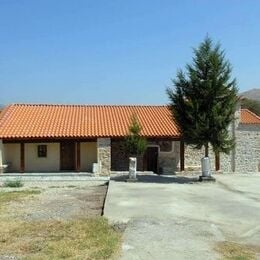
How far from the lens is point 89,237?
449 inches

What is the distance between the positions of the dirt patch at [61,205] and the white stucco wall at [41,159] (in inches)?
402

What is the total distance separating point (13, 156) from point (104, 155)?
630 cm

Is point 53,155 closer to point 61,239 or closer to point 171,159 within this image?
point 171,159

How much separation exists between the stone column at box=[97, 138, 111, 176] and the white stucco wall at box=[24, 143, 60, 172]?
3472 mm

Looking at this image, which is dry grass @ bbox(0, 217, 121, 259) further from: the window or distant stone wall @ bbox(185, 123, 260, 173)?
distant stone wall @ bbox(185, 123, 260, 173)

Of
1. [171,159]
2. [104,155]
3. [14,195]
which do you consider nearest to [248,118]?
[171,159]

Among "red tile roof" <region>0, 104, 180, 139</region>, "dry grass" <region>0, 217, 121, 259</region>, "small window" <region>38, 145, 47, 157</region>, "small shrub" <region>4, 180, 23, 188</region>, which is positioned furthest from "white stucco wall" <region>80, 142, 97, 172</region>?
"dry grass" <region>0, 217, 121, 259</region>

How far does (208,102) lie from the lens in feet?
92.1

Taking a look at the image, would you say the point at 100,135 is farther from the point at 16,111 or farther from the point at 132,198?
the point at 132,198

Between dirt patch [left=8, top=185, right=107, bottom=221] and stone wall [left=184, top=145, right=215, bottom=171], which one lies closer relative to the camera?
dirt patch [left=8, top=185, right=107, bottom=221]

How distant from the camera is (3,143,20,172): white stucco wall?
33.8 meters

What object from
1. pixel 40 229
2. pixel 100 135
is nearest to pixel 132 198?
pixel 40 229

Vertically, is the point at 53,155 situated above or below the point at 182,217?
above

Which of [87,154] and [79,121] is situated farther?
[79,121]
